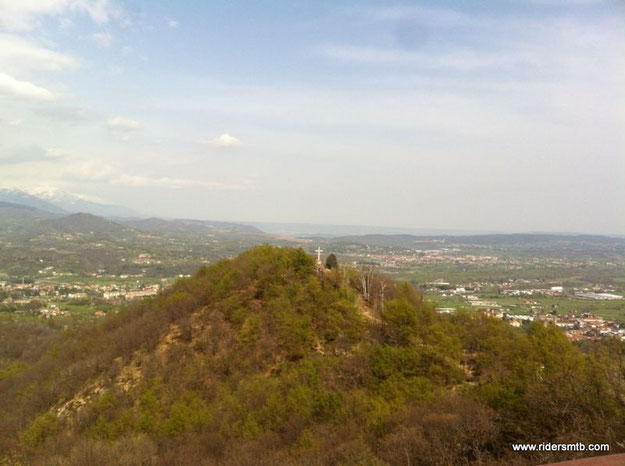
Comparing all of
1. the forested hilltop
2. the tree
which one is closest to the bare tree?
the forested hilltop

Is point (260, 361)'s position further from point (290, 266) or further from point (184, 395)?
point (290, 266)

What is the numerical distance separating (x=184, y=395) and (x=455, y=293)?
3596 inches

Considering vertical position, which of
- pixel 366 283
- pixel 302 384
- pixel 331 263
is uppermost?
pixel 331 263

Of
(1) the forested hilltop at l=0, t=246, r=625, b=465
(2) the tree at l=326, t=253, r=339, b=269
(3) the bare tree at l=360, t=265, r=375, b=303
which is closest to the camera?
(1) the forested hilltop at l=0, t=246, r=625, b=465

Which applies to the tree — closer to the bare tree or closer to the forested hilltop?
the forested hilltop

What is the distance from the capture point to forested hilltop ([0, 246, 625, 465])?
14297mm

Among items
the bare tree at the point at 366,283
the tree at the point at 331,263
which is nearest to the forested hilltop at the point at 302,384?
the bare tree at the point at 366,283

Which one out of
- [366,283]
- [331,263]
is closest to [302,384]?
[366,283]

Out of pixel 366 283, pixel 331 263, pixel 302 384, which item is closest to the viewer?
pixel 302 384

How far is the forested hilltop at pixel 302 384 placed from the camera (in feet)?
46.9

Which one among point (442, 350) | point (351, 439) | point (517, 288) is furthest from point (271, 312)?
point (517, 288)

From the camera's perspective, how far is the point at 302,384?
2508cm

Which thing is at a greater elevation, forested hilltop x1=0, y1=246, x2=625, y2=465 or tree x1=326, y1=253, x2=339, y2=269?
tree x1=326, y1=253, x2=339, y2=269

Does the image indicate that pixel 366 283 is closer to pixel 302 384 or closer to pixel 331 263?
pixel 331 263
